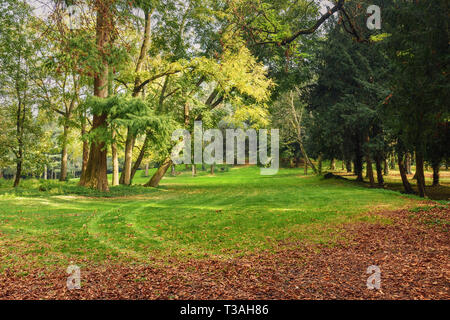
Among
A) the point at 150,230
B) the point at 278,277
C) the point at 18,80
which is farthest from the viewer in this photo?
the point at 18,80

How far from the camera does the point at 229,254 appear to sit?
5281 millimetres

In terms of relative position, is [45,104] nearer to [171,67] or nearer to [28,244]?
[171,67]

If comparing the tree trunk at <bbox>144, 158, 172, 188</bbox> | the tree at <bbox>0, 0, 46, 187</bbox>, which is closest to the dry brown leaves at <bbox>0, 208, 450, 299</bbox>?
the tree trunk at <bbox>144, 158, 172, 188</bbox>

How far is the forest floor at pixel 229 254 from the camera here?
3604 mm

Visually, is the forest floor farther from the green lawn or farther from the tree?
the tree

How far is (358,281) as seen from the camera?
379 cm

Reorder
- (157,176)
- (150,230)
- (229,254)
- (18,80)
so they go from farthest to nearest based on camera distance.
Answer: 1. (157,176)
2. (18,80)
3. (150,230)
4. (229,254)

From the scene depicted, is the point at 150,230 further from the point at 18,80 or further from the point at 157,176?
the point at 18,80

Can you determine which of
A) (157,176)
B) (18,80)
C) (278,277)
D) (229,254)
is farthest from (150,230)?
(18,80)

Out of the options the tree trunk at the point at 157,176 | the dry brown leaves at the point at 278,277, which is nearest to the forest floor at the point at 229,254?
the dry brown leaves at the point at 278,277

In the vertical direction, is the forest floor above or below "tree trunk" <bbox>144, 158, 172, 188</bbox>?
below

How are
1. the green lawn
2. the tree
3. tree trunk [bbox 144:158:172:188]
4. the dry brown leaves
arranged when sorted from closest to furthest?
the dry brown leaves, the green lawn, the tree, tree trunk [bbox 144:158:172:188]

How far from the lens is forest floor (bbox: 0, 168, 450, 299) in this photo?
360 centimetres

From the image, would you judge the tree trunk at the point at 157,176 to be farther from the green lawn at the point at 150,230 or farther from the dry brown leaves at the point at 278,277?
the dry brown leaves at the point at 278,277
